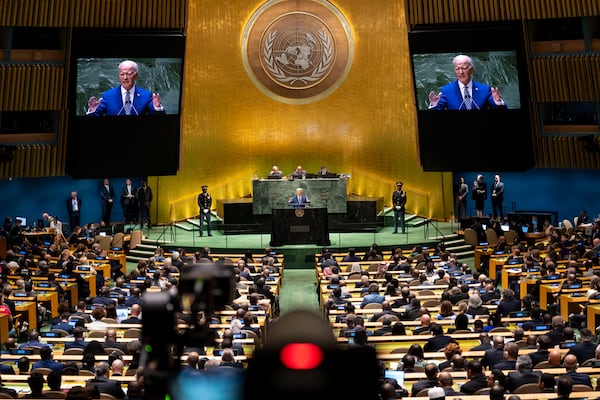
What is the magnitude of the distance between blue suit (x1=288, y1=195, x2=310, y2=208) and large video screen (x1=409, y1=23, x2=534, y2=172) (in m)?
3.75

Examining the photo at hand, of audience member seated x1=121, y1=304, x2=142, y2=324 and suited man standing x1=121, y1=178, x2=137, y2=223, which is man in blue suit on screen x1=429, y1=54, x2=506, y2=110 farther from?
suited man standing x1=121, y1=178, x2=137, y2=223

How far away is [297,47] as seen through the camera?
1097 inches

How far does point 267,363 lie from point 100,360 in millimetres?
9885

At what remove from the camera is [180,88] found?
21.2 m

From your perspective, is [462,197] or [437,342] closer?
[437,342]

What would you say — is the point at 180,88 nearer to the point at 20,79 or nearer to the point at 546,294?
the point at 20,79

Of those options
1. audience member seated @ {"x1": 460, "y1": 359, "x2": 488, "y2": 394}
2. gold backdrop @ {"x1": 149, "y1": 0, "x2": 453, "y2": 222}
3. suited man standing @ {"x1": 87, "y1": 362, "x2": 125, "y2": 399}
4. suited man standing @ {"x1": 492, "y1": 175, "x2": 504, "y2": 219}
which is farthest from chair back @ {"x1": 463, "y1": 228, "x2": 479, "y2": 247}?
suited man standing @ {"x1": 87, "y1": 362, "x2": 125, "y2": 399}

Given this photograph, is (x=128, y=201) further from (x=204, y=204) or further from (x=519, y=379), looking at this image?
(x=519, y=379)

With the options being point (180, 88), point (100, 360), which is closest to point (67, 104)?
point (180, 88)

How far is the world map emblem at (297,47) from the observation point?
90.9 ft

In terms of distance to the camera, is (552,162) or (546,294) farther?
(552,162)

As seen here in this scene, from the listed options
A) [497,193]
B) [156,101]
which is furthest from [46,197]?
[497,193]

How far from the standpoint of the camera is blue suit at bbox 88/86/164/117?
20688 millimetres

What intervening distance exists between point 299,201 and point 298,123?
5868 millimetres
